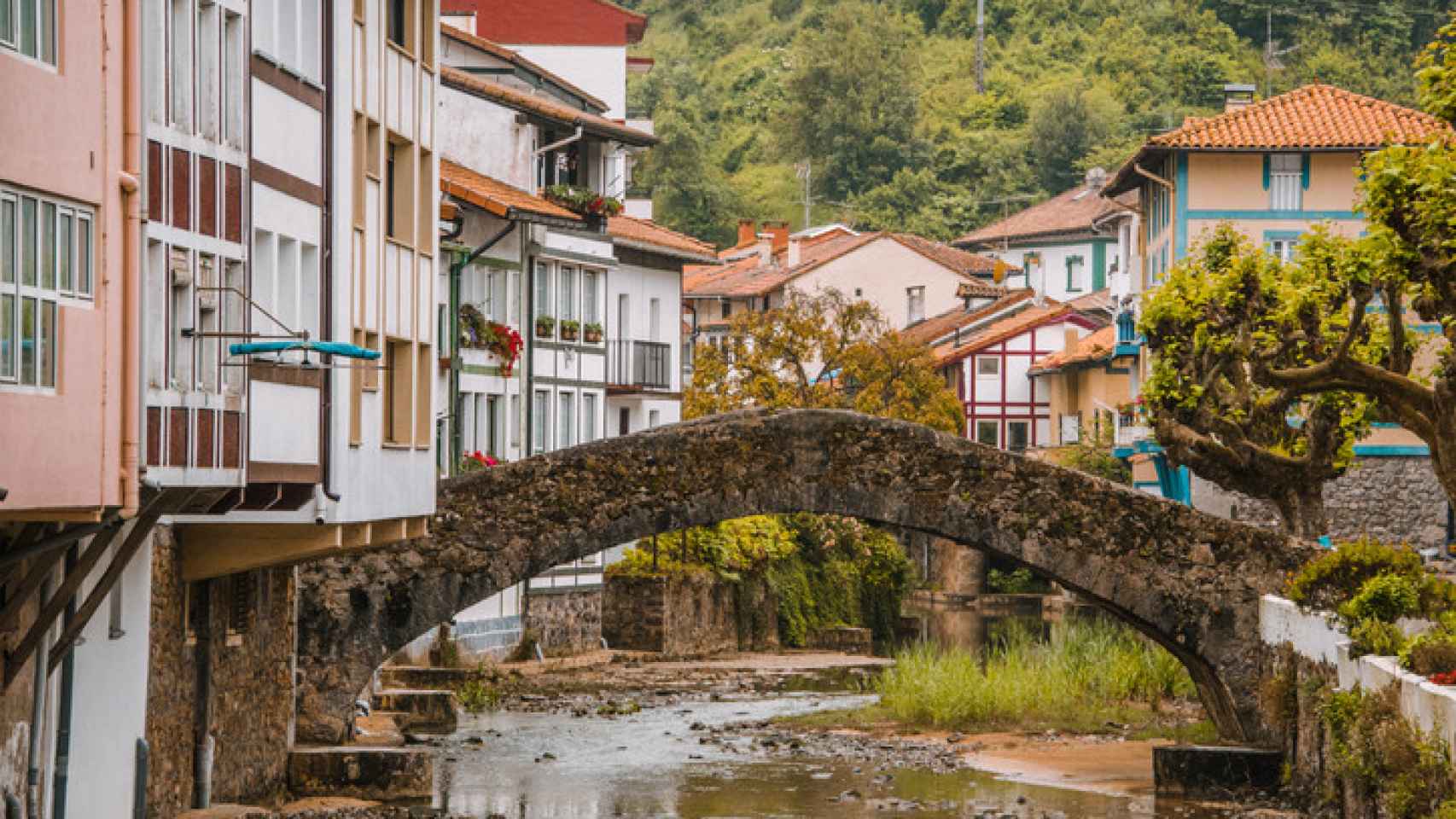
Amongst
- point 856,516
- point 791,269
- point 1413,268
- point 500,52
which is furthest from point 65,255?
point 791,269

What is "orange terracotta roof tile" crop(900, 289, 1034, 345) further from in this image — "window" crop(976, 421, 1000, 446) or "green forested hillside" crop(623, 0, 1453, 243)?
"green forested hillside" crop(623, 0, 1453, 243)

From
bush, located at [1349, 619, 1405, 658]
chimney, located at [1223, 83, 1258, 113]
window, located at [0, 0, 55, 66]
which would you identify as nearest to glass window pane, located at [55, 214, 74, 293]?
window, located at [0, 0, 55, 66]

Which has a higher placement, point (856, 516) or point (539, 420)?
point (539, 420)

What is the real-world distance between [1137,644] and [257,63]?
21181 millimetres

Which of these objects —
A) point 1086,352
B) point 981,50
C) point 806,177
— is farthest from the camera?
point 981,50

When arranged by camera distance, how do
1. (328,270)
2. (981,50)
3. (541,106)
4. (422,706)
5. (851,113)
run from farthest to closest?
(981,50) < (851,113) < (541,106) < (422,706) < (328,270)

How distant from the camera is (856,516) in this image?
28266mm

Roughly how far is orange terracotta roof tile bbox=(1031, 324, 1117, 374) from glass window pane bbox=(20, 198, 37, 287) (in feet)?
184

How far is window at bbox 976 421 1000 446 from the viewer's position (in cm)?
8219

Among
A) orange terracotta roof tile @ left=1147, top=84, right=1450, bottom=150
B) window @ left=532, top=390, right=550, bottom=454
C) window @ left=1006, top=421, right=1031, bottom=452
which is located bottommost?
window @ left=532, top=390, right=550, bottom=454

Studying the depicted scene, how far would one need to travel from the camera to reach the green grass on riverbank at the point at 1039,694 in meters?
34.5

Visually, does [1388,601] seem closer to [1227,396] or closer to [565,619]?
[1227,396]

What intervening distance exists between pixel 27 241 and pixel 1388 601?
13.7 m

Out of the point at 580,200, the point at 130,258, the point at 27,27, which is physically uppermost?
the point at 580,200
